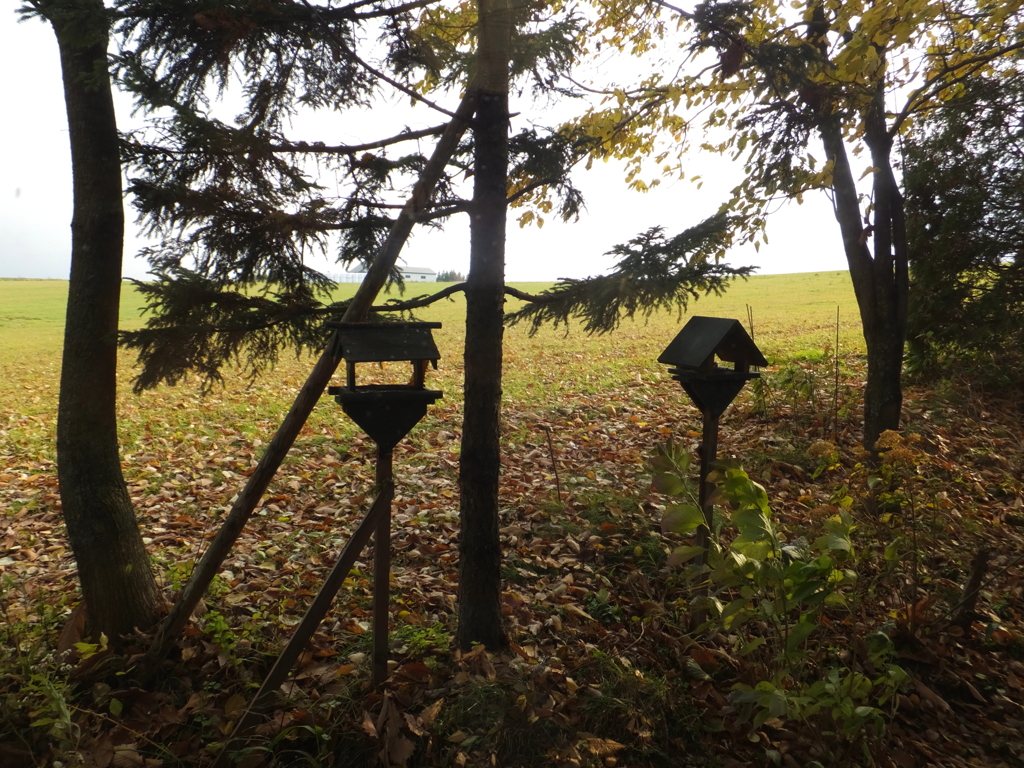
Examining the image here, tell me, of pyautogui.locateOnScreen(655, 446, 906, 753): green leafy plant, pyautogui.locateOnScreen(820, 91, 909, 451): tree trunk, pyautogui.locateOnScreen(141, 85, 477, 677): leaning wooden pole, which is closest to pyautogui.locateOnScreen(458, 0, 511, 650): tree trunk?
pyautogui.locateOnScreen(141, 85, 477, 677): leaning wooden pole

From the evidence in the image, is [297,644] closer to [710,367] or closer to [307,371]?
[710,367]

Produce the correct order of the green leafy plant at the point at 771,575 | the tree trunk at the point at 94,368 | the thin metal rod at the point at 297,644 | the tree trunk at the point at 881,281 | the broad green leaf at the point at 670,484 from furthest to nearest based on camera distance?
the tree trunk at the point at 881,281 → the tree trunk at the point at 94,368 → the thin metal rod at the point at 297,644 → the broad green leaf at the point at 670,484 → the green leafy plant at the point at 771,575

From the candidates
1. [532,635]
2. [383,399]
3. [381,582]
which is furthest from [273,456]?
[532,635]

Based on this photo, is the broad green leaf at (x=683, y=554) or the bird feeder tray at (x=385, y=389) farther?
the bird feeder tray at (x=385, y=389)

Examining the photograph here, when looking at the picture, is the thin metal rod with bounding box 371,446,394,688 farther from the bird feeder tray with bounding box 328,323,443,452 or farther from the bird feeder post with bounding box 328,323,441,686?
the bird feeder tray with bounding box 328,323,443,452

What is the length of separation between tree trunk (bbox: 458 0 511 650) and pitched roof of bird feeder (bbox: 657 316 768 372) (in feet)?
4.18

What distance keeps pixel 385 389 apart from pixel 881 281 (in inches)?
215

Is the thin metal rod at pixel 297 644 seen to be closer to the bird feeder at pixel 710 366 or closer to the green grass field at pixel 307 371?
the green grass field at pixel 307 371

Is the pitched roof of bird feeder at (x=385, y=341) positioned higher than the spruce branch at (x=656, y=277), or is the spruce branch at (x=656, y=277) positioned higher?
the spruce branch at (x=656, y=277)

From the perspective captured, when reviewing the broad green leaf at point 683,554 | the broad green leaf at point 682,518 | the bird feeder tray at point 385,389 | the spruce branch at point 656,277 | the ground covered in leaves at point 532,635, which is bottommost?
the ground covered in leaves at point 532,635

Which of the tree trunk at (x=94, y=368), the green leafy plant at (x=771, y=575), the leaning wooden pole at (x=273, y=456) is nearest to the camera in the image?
the green leafy plant at (x=771, y=575)

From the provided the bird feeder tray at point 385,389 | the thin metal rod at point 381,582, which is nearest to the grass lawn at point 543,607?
the thin metal rod at point 381,582

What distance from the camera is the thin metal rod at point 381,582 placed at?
329 cm

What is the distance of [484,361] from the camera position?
3479mm
